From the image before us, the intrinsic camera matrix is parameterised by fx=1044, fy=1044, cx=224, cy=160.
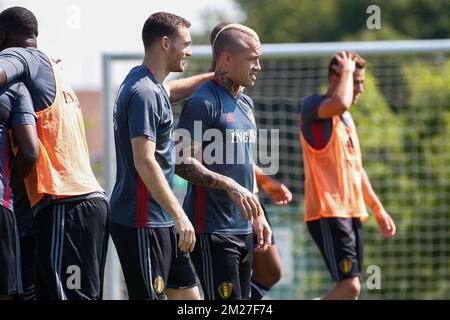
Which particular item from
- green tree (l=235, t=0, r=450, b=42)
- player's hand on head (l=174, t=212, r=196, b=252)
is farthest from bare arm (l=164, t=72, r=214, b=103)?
green tree (l=235, t=0, r=450, b=42)

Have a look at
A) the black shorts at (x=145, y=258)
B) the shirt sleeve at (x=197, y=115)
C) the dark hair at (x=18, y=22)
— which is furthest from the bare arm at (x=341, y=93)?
the dark hair at (x=18, y=22)

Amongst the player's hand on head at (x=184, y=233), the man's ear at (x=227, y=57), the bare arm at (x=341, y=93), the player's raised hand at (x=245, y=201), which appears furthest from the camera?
the bare arm at (x=341, y=93)

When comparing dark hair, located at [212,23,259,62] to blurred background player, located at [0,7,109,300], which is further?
dark hair, located at [212,23,259,62]

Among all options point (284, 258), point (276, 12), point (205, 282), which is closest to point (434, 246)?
point (284, 258)

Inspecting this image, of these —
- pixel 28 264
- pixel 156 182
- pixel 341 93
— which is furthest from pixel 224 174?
pixel 341 93

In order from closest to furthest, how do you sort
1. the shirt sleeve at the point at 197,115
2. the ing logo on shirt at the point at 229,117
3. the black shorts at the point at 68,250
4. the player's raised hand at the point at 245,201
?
the black shorts at the point at 68,250 < the player's raised hand at the point at 245,201 < the shirt sleeve at the point at 197,115 < the ing logo on shirt at the point at 229,117

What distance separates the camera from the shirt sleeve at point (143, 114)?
6.40 metres

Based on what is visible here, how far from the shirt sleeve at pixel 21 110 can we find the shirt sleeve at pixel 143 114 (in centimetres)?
61

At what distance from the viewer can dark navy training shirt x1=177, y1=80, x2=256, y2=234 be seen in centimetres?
704

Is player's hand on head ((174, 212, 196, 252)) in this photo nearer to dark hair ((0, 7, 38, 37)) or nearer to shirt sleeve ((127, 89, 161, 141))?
shirt sleeve ((127, 89, 161, 141))

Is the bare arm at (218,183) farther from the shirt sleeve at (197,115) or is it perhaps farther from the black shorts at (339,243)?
the black shorts at (339,243)
